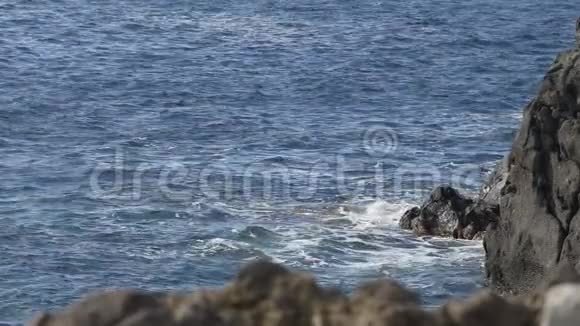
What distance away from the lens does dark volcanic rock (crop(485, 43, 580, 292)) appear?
37000 mm

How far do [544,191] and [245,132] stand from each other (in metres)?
28.5

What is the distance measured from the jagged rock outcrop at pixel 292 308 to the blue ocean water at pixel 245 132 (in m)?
28.6

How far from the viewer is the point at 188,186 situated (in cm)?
5503

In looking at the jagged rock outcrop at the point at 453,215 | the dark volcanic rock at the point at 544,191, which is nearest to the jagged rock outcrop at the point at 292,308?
the dark volcanic rock at the point at 544,191

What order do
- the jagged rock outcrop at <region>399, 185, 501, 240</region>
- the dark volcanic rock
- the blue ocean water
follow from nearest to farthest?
the dark volcanic rock → the blue ocean water → the jagged rock outcrop at <region>399, 185, 501, 240</region>

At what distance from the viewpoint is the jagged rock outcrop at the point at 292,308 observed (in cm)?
1102

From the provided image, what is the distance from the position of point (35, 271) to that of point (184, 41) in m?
48.5

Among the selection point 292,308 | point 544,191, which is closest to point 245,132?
point 544,191

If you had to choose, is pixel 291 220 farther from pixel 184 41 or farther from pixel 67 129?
pixel 184 41

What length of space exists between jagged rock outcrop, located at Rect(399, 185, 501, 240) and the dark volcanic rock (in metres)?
6.53

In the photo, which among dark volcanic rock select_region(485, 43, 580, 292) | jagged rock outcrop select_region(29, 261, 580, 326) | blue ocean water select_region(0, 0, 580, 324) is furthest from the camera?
blue ocean water select_region(0, 0, 580, 324)

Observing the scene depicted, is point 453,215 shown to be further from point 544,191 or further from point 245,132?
point 245,132

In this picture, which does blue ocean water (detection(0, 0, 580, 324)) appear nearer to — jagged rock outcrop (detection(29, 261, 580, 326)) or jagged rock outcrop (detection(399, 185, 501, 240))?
jagged rock outcrop (detection(399, 185, 501, 240))

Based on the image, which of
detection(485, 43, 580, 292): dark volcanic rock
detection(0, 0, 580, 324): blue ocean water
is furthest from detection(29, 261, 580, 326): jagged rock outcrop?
detection(0, 0, 580, 324): blue ocean water
